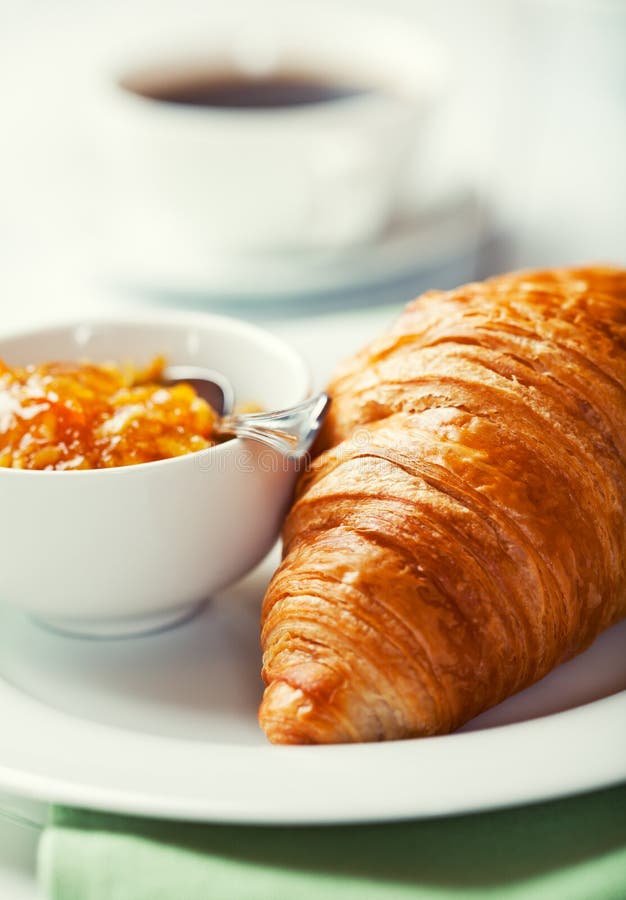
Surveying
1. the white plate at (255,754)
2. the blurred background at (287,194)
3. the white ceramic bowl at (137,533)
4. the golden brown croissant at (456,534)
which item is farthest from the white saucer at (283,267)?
the white plate at (255,754)

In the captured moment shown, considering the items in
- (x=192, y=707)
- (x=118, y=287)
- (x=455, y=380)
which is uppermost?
(x=455, y=380)

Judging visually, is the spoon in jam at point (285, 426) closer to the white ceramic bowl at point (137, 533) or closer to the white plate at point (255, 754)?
the white ceramic bowl at point (137, 533)

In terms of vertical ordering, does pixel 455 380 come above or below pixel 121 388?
above

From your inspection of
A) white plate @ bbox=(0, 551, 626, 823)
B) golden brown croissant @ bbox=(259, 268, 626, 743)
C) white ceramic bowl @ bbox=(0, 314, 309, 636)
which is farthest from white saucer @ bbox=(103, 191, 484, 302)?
white plate @ bbox=(0, 551, 626, 823)

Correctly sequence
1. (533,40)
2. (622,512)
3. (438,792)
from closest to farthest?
1. (438,792)
2. (622,512)
3. (533,40)

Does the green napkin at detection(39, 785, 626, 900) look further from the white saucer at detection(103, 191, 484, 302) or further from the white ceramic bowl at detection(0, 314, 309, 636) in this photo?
the white saucer at detection(103, 191, 484, 302)

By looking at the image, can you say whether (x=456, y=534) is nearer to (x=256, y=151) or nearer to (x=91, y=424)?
(x=91, y=424)

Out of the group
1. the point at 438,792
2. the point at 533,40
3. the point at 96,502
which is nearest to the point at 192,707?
the point at 96,502

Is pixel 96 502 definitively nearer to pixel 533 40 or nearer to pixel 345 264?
pixel 345 264
